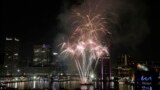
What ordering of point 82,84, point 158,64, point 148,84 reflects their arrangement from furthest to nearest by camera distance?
point 158,64, point 148,84, point 82,84

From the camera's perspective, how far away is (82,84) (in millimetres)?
102750

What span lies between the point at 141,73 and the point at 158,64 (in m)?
59.8

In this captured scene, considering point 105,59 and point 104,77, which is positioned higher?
point 105,59

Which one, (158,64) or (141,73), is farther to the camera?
(158,64)

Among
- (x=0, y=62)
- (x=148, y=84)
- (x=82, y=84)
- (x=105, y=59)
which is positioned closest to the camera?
(x=0, y=62)

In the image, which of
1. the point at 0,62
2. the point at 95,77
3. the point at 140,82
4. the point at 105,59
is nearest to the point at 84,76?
the point at 0,62

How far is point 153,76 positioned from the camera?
13700cm

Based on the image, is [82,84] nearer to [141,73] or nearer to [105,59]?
[141,73]

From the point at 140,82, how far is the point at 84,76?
5064cm

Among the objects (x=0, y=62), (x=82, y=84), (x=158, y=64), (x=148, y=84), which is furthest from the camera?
(x=158, y=64)

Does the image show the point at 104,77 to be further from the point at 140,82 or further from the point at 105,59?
the point at 140,82

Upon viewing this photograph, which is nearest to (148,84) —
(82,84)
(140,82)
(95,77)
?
(140,82)

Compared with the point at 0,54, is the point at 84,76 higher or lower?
lower

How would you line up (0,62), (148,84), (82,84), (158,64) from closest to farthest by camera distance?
(0,62) → (82,84) → (148,84) → (158,64)
